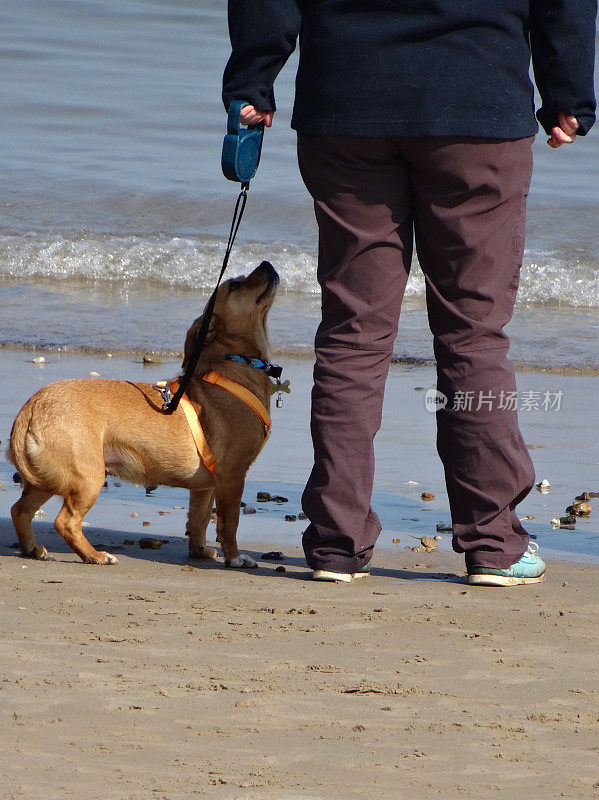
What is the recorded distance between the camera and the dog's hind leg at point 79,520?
4.14m

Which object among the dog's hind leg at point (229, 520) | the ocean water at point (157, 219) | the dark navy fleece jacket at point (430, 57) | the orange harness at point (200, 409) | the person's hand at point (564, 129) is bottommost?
the ocean water at point (157, 219)

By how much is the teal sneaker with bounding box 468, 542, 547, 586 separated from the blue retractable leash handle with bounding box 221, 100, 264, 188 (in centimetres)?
156

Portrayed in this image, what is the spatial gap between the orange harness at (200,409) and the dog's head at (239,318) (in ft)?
0.58

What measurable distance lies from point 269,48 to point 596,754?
2.36 metres

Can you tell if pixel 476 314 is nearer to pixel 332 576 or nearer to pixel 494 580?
pixel 494 580

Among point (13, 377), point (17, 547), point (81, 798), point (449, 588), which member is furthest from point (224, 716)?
point (13, 377)

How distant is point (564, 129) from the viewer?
3648mm

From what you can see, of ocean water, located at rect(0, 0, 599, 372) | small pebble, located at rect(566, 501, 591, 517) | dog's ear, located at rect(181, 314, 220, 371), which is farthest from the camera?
ocean water, located at rect(0, 0, 599, 372)

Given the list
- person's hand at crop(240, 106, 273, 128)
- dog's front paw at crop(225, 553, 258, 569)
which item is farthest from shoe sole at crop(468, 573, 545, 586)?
person's hand at crop(240, 106, 273, 128)

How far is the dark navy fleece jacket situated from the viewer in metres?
3.47

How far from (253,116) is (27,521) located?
1.74 meters

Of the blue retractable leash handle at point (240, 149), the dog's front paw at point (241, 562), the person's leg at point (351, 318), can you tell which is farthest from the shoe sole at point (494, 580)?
the blue retractable leash handle at point (240, 149)

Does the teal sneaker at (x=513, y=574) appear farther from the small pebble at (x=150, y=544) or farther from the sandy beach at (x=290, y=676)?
the small pebble at (x=150, y=544)

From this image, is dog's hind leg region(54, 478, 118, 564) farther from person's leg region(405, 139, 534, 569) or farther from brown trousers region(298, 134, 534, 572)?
person's leg region(405, 139, 534, 569)
